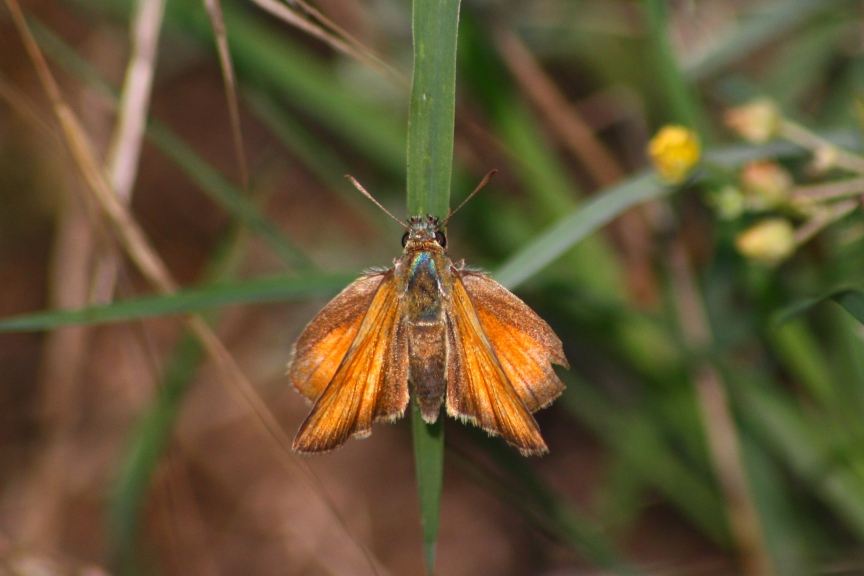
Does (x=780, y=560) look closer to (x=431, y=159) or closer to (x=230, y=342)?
(x=431, y=159)

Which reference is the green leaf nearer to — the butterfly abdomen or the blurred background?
the blurred background

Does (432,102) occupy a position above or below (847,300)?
above

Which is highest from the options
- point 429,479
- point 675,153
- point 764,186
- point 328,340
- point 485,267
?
point 485,267

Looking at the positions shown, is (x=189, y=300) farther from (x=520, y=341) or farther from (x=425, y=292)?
(x=520, y=341)

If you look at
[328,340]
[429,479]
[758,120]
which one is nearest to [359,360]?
[328,340]

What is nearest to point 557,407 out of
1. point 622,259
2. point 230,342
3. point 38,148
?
point 622,259

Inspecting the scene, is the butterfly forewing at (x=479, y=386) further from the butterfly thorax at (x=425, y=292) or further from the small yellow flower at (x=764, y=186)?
the small yellow flower at (x=764, y=186)

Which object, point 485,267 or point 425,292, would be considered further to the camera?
point 485,267

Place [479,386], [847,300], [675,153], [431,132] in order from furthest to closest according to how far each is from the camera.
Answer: [675,153], [479,386], [431,132], [847,300]
